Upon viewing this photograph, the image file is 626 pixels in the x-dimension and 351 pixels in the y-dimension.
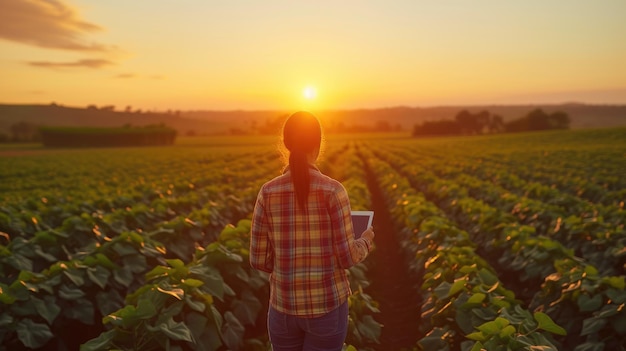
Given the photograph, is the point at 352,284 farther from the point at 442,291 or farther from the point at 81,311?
the point at 81,311

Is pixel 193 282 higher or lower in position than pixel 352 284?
higher

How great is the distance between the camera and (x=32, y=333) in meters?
4.72

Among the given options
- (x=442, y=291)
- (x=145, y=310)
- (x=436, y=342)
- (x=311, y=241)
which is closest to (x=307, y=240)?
(x=311, y=241)

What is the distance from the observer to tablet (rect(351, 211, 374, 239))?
3.27m

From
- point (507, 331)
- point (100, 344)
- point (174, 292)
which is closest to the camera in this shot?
point (507, 331)

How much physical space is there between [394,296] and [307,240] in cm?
640

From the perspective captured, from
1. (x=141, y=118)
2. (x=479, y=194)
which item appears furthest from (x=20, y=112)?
(x=479, y=194)

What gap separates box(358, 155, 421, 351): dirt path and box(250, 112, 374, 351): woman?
4.00 m

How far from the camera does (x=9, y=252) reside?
A: 6348 mm

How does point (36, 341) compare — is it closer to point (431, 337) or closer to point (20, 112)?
point (431, 337)

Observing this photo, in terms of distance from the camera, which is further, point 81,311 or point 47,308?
point 81,311

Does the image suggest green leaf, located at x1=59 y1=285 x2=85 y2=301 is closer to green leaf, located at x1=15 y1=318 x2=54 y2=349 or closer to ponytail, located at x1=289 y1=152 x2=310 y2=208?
green leaf, located at x1=15 y1=318 x2=54 y2=349

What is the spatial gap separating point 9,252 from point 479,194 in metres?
12.5

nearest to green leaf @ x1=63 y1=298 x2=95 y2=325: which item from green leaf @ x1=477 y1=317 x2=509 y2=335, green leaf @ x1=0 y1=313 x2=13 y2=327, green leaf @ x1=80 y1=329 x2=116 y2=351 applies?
green leaf @ x1=0 y1=313 x2=13 y2=327
